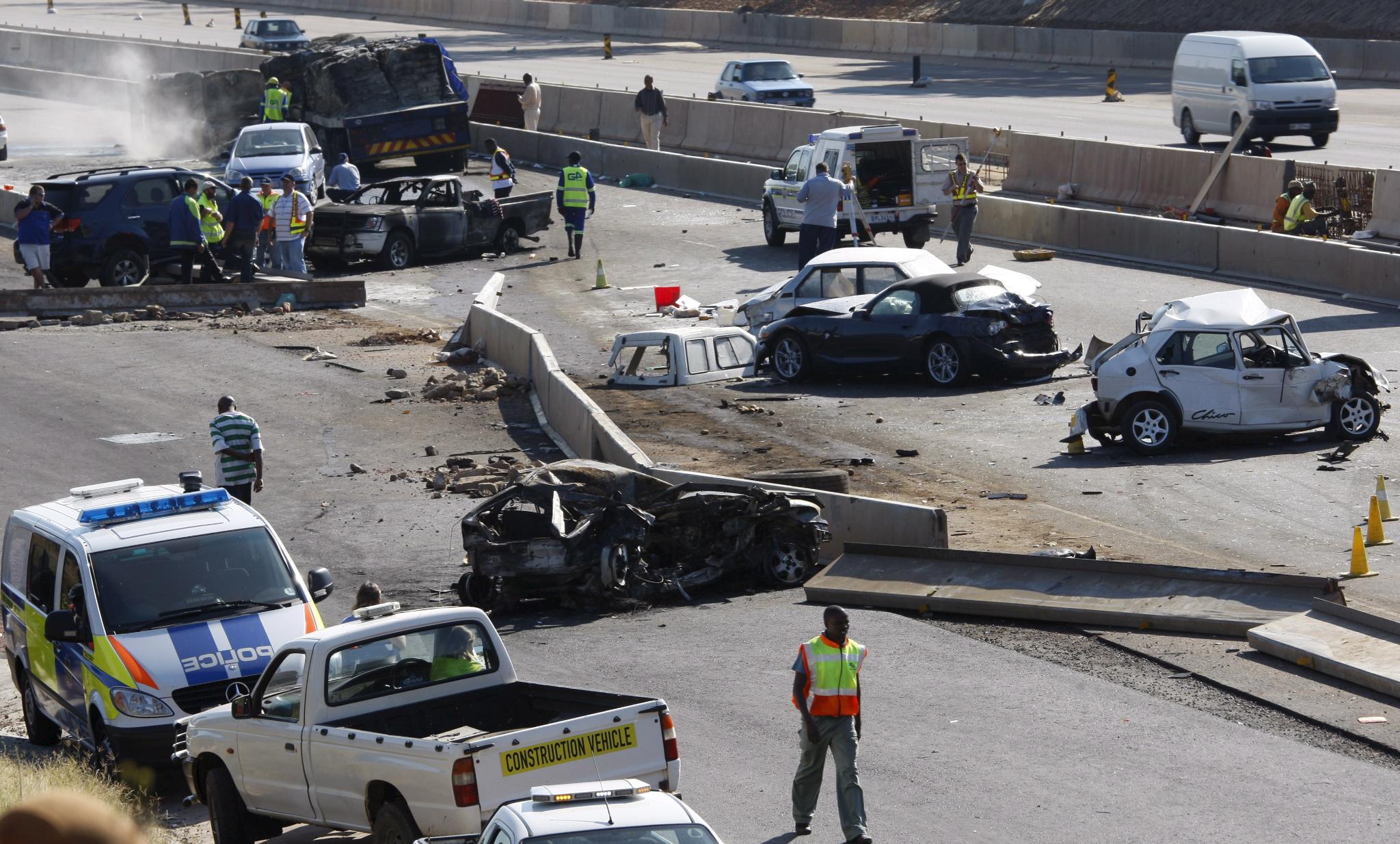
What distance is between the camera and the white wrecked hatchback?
1736 centimetres

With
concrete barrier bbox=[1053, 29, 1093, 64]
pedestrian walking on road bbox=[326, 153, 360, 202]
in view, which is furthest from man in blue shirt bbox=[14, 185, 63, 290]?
concrete barrier bbox=[1053, 29, 1093, 64]

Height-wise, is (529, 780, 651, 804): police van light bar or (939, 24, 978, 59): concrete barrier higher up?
(939, 24, 978, 59): concrete barrier

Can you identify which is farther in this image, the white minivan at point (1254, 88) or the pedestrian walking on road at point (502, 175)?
the white minivan at point (1254, 88)

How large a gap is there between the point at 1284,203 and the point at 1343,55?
22736 mm

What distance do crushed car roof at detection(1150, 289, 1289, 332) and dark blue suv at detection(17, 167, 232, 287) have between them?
672 inches

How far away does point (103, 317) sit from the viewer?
28250 millimetres

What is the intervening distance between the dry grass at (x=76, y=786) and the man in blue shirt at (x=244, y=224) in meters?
18.8

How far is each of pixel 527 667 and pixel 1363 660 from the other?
570 centimetres

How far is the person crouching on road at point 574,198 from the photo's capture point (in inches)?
1241

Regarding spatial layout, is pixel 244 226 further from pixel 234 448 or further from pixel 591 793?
pixel 591 793

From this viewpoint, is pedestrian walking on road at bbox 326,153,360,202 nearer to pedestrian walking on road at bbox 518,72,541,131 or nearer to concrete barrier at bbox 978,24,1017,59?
pedestrian walking on road at bbox 518,72,541,131

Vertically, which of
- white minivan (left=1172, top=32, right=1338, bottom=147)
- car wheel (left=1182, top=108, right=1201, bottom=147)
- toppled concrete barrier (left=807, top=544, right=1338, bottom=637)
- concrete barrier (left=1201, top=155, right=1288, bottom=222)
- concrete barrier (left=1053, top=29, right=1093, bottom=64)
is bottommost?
toppled concrete barrier (left=807, top=544, right=1338, bottom=637)

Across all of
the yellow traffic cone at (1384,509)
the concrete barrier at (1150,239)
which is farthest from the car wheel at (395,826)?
the concrete barrier at (1150,239)

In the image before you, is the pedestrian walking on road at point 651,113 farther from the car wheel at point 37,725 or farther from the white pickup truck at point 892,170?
the car wheel at point 37,725
